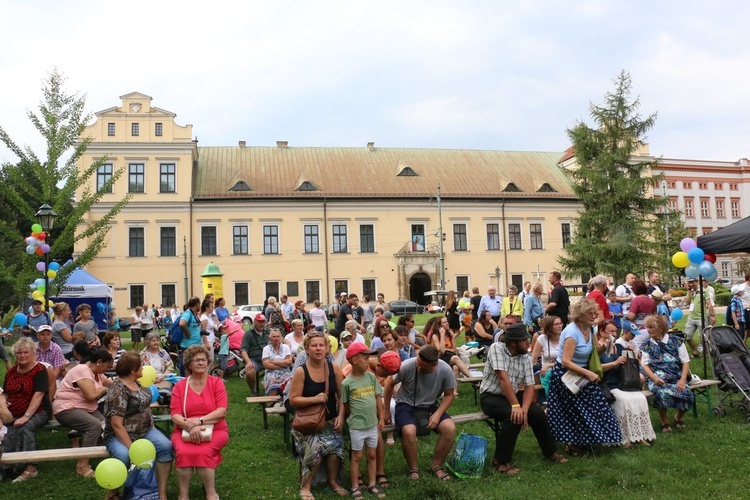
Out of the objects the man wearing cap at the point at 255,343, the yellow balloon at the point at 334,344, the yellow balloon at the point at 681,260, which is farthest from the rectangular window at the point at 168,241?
the yellow balloon at the point at 681,260

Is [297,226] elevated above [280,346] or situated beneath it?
elevated above

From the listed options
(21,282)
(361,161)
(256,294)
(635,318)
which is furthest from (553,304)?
(361,161)

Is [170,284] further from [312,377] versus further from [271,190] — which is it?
[312,377]

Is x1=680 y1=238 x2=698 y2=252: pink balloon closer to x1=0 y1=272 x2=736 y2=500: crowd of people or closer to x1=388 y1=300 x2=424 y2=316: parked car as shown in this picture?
x1=0 y1=272 x2=736 y2=500: crowd of people

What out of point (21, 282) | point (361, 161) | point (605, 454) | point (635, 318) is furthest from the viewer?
point (361, 161)

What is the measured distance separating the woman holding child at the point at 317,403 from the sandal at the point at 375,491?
8.9 inches

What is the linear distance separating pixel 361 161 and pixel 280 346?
36602mm

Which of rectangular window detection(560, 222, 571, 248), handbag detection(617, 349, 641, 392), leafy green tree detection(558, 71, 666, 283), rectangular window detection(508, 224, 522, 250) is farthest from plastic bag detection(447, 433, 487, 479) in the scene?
rectangular window detection(560, 222, 571, 248)

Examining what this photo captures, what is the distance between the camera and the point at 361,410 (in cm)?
580

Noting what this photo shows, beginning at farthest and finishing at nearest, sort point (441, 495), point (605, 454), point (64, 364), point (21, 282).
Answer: point (21, 282), point (64, 364), point (605, 454), point (441, 495)

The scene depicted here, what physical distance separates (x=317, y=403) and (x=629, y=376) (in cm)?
380

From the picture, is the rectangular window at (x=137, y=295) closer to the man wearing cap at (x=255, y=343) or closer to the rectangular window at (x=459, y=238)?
the rectangular window at (x=459, y=238)

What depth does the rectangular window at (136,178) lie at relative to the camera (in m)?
38.8

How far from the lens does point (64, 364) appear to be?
8.38 metres
